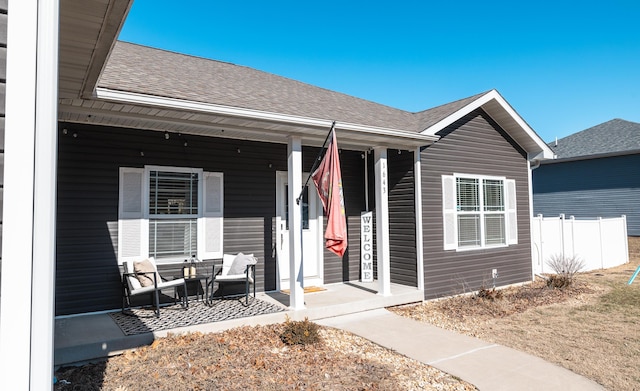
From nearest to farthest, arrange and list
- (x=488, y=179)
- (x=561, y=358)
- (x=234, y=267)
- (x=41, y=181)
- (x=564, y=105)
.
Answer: (x=41, y=181), (x=561, y=358), (x=234, y=267), (x=488, y=179), (x=564, y=105)

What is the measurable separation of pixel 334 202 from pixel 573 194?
17768 millimetres

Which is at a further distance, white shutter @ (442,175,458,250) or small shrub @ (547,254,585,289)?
small shrub @ (547,254,585,289)

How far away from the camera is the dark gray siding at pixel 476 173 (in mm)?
7906

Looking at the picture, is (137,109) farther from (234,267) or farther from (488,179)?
(488,179)

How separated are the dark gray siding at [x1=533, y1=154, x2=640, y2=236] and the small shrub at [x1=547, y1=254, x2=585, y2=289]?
301 inches

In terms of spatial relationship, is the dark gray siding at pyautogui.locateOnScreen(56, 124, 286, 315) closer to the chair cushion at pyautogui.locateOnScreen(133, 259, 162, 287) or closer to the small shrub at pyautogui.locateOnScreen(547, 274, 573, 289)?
the chair cushion at pyautogui.locateOnScreen(133, 259, 162, 287)

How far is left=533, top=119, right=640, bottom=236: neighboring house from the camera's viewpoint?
17.1m

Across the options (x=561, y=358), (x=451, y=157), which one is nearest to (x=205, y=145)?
(x=451, y=157)

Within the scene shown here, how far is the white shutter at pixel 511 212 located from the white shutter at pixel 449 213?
5.97 ft

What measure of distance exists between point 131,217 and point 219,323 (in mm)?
2165

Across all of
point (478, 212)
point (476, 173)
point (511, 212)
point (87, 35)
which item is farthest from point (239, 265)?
point (511, 212)

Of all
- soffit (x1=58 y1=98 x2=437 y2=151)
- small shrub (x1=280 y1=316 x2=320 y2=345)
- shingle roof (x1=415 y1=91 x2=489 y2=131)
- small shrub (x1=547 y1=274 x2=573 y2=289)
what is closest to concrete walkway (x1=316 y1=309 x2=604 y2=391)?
small shrub (x1=280 y1=316 x2=320 y2=345)

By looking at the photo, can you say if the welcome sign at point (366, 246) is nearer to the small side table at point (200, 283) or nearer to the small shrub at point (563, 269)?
the small side table at point (200, 283)

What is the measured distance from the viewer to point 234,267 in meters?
6.52
